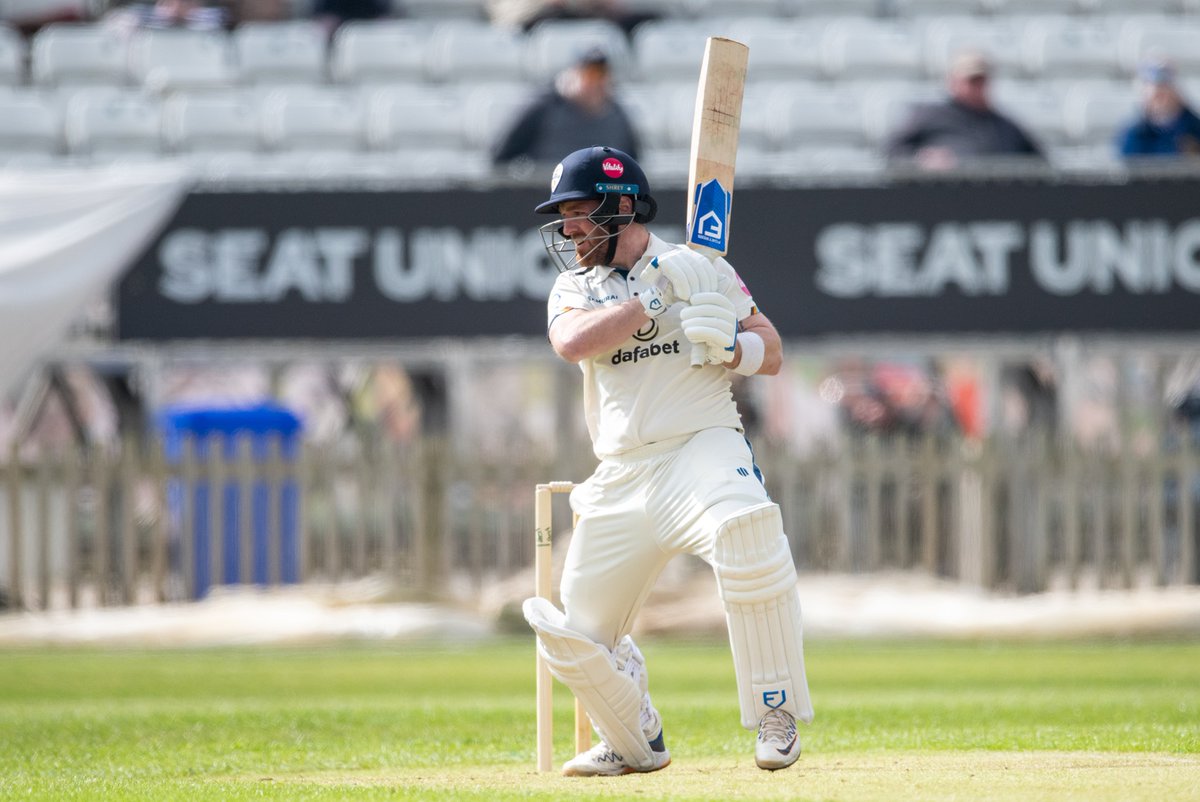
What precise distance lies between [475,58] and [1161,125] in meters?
6.46

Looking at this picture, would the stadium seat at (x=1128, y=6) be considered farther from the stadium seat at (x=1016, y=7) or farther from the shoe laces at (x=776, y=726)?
the shoe laces at (x=776, y=726)

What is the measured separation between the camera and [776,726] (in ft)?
18.8

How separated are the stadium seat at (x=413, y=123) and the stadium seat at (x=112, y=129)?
6.25 feet

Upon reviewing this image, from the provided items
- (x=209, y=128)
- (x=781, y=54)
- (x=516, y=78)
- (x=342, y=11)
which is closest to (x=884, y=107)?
(x=781, y=54)

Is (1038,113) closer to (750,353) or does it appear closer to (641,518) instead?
(750,353)

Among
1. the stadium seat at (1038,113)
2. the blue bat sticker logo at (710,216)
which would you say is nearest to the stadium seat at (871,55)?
the stadium seat at (1038,113)

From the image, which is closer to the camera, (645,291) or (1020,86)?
(645,291)

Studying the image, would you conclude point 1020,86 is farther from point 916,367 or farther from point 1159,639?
point 1159,639

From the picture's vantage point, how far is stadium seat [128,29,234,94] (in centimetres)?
1780

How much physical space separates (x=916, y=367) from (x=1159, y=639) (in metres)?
6.78

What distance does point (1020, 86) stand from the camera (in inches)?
702

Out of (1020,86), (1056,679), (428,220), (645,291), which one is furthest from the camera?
(1020,86)

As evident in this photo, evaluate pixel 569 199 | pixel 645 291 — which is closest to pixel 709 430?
pixel 645 291

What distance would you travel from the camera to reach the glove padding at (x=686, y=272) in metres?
5.74
